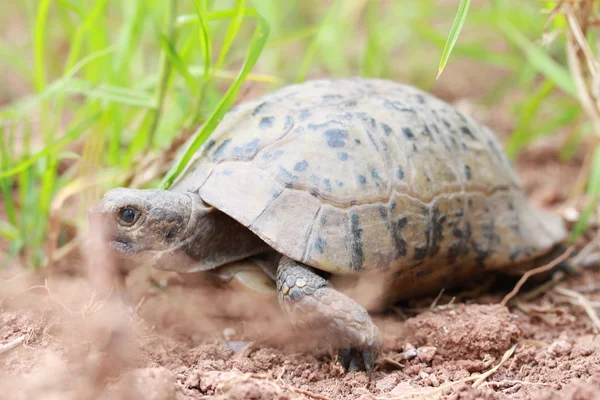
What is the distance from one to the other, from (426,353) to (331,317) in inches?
17.9

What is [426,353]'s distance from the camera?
2582mm

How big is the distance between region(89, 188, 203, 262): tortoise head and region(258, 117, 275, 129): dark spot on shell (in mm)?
502

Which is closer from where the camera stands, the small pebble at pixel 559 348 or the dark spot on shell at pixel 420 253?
the small pebble at pixel 559 348

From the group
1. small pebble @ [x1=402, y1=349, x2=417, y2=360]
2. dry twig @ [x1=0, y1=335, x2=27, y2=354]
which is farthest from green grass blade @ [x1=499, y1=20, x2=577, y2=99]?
dry twig @ [x1=0, y1=335, x2=27, y2=354]

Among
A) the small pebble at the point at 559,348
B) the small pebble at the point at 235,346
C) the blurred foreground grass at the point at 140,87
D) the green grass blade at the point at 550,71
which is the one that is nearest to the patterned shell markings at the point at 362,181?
the blurred foreground grass at the point at 140,87

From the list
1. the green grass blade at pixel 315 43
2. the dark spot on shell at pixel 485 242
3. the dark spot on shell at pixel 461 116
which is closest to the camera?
the dark spot on shell at pixel 485 242

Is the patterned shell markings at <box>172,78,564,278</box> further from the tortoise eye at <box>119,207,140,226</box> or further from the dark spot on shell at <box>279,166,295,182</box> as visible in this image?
the tortoise eye at <box>119,207,140,226</box>

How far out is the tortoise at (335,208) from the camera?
8.39 feet

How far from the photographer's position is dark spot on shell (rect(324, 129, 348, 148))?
2767 mm

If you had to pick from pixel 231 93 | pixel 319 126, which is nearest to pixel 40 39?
pixel 231 93

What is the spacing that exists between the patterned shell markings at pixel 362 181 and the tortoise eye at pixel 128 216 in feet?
1.03

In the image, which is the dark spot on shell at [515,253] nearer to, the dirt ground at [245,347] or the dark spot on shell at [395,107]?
the dirt ground at [245,347]

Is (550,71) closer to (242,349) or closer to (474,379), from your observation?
(474,379)

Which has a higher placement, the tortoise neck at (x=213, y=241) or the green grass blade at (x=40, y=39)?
the green grass blade at (x=40, y=39)
